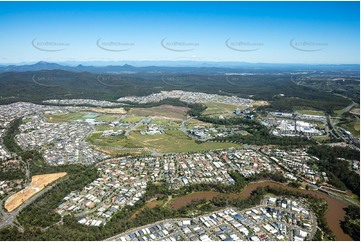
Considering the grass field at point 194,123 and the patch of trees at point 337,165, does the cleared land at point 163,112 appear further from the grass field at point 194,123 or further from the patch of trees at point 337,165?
the patch of trees at point 337,165

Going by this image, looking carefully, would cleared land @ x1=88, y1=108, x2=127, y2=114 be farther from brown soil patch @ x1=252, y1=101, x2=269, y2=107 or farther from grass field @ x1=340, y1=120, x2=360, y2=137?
grass field @ x1=340, y1=120, x2=360, y2=137

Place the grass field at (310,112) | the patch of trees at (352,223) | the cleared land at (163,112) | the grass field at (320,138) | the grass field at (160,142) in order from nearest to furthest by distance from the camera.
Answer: the patch of trees at (352,223)
the grass field at (160,142)
the grass field at (320,138)
the cleared land at (163,112)
the grass field at (310,112)

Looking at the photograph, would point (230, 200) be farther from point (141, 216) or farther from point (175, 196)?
point (141, 216)

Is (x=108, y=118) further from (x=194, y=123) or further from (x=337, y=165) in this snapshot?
(x=337, y=165)

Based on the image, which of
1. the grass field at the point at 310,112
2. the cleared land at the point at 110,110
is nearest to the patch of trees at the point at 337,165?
the grass field at the point at 310,112

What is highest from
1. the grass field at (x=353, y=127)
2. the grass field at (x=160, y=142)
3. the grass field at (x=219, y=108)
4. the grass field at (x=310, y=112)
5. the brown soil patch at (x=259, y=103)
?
the grass field at (x=353, y=127)

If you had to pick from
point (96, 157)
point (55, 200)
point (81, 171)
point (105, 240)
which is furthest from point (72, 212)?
point (96, 157)

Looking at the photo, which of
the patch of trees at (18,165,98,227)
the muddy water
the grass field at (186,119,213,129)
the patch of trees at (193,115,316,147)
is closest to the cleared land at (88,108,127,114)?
the grass field at (186,119,213,129)
